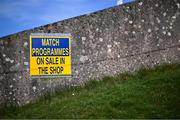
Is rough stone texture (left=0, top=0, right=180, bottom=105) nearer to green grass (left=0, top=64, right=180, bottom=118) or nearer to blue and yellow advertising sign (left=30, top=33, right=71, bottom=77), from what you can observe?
blue and yellow advertising sign (left=30, top=33, right=71, bottom=77)

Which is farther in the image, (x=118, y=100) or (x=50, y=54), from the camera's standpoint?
(x=50, y=54)

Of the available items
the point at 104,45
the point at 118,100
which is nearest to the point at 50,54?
the point at 104,45

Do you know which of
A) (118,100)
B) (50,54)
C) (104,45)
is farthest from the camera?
(104,45)

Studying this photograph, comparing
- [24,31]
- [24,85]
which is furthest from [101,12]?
[24,85]

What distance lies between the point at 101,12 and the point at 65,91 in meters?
2.46

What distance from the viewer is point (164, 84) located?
794 cm

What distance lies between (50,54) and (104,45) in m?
1.54

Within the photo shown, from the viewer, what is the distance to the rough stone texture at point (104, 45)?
9188 mm

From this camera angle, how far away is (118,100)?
24.2 ft

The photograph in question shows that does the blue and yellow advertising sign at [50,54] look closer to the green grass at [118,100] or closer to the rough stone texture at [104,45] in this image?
the rough stone texture at [104,45]

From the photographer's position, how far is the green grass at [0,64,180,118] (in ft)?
22.1

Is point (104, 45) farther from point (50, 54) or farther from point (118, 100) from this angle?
point (118, 100)

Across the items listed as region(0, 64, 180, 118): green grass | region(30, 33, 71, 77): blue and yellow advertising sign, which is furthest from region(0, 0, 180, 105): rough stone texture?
region(0, 64, 180, 118): green grass

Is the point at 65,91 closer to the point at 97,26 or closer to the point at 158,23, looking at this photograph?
the point at 97,26
